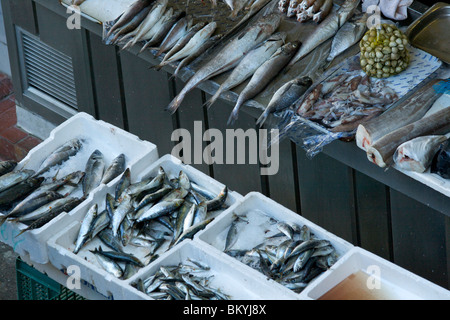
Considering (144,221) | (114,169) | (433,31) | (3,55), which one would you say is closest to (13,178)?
(114,169)

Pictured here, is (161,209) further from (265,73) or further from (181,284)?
(265,73)

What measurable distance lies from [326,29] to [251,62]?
1.60 feet

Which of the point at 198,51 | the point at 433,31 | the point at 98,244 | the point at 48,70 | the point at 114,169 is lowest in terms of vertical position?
the point at 48,70

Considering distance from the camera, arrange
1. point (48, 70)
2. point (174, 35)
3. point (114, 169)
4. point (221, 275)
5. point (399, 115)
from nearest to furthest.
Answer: point (221, 275), point (399, 115), point (114, 169), point (174, 35), point (48, 70)

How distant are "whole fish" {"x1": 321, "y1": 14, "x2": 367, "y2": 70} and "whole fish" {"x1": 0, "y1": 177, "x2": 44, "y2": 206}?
177 centimetres

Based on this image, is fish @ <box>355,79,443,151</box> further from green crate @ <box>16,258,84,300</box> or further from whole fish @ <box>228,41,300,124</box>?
green crate @ <box>16,258,84,300</box>

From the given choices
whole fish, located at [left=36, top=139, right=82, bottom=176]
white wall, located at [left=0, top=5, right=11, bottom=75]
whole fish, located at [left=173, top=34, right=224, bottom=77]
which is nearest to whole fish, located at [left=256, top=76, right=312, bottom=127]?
whole fish, located at [left=173, top=34, right=224, bottom=77]

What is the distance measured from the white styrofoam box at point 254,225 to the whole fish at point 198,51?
102 centimetres

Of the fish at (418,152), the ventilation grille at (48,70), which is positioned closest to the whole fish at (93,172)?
the ventilation grille at (48,70)

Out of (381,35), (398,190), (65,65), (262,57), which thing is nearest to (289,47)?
(262,57)

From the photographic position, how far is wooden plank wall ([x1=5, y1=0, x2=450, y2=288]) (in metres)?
4.98

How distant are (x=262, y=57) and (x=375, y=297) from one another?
1656mm

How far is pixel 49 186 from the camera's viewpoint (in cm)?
529

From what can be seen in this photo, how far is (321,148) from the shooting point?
16.0ft
